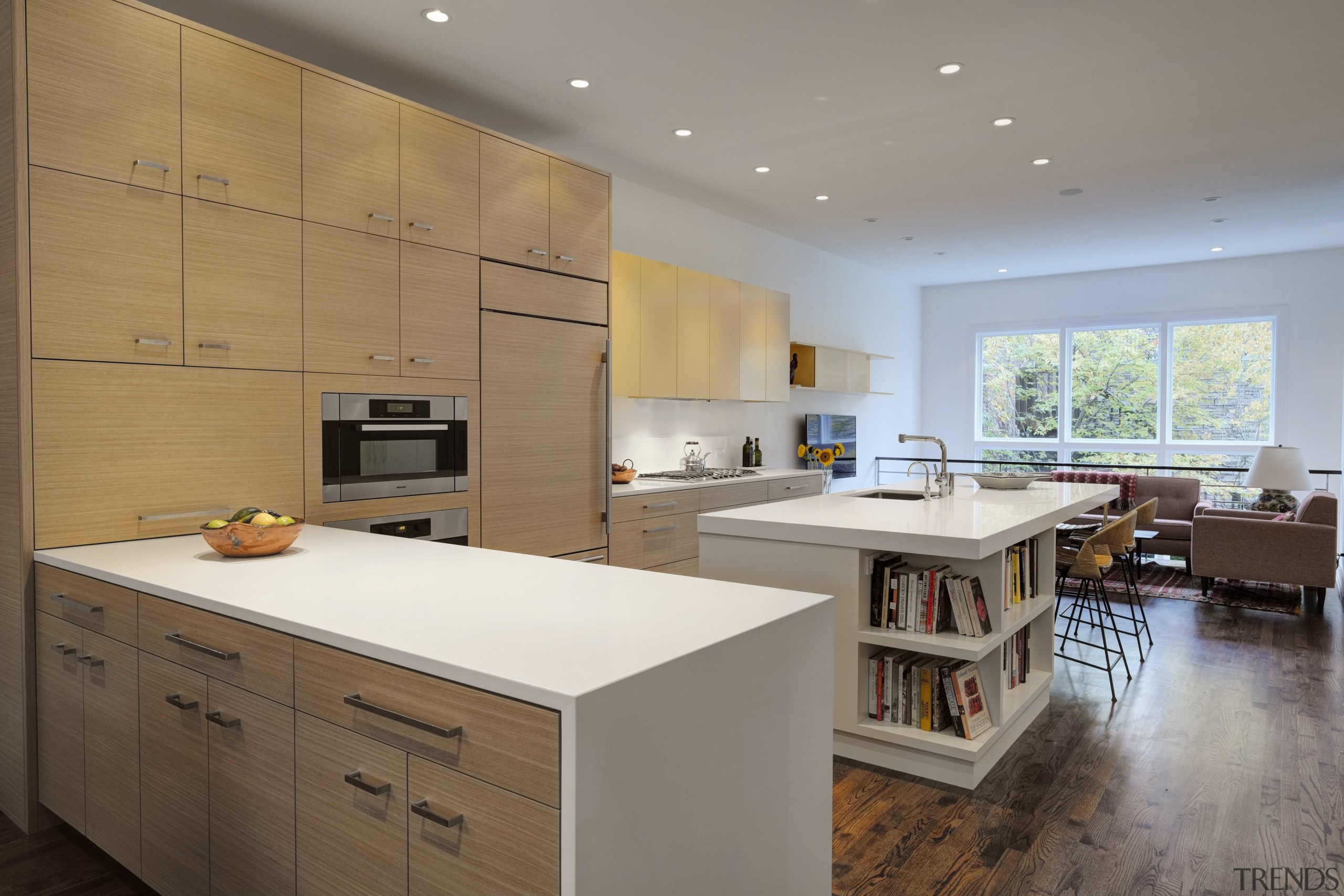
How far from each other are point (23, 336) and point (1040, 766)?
3495mm

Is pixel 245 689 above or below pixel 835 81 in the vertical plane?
below

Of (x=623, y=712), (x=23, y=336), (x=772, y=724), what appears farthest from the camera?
(x=23, y=336)

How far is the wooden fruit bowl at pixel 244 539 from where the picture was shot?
2.16 m

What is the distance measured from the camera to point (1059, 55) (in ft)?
11.2

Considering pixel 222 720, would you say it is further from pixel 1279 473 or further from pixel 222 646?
pixel 1279 473

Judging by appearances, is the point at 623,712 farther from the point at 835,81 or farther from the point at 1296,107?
the point at 1296,107

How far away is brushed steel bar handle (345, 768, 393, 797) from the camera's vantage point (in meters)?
1.35

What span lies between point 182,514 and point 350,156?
141 centimetres

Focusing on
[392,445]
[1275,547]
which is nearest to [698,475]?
[392,445]

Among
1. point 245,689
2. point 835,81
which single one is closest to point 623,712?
point 245,689

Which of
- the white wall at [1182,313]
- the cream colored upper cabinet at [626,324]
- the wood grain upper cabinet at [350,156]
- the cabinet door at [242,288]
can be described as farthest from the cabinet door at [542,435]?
the white wall at [1182,313]

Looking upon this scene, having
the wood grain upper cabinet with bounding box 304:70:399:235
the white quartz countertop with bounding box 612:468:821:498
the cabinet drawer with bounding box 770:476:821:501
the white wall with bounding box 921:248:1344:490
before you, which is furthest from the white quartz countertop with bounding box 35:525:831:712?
the white wall with bounding box 921:248:1344:490

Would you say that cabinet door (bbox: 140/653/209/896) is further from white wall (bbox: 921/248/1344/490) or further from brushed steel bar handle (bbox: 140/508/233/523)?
white wall (bbox: 921/248/1344/490)

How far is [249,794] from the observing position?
64.4 inches
